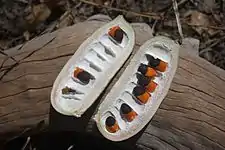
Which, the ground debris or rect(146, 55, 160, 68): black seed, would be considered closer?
rect(146, 55, 160, 68): black seed

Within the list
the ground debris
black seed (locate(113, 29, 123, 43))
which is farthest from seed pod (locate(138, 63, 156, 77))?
the ground debris

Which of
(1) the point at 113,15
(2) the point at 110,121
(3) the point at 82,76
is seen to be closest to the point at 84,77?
(3) the point at 82,76

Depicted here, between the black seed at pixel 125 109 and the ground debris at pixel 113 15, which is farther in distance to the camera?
the ground debris at pixel 113 15

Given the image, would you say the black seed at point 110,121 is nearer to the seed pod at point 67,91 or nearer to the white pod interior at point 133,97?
the white pod interior at point 133,97

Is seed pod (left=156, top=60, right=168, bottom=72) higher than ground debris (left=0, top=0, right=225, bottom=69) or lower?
higher

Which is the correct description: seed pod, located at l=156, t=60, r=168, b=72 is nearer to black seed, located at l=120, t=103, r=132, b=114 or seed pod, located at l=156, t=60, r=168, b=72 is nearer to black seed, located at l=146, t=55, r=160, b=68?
black seed, located at l=146, t=55, r=160, b=68

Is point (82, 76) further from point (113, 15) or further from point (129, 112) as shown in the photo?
point (113, 15)

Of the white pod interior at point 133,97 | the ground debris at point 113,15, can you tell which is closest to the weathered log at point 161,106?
the white pod interior at point 133,97
